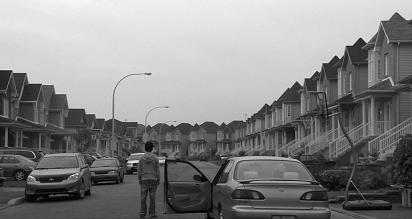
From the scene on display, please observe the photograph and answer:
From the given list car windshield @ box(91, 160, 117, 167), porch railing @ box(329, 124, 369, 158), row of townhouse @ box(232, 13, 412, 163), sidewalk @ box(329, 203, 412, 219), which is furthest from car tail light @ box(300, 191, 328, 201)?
porch railing @ box(329, 124, 369, 158)

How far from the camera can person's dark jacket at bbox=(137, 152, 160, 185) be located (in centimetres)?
1508

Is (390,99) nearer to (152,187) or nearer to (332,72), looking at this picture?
(332,72)

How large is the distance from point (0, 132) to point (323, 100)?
34.5 meters

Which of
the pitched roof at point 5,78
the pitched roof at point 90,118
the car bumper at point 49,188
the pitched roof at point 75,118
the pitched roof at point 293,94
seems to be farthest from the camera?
the pitched roof at point 90,118

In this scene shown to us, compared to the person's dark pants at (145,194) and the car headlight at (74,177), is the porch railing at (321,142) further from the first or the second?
the person's dark pants at (145,194)

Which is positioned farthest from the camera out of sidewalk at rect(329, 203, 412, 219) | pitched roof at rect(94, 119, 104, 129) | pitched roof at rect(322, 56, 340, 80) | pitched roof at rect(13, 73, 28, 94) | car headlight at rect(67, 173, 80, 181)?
pitched roof at rect(94, 119, 104, 129)

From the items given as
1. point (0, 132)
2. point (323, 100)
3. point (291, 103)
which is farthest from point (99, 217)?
point (291, 103)

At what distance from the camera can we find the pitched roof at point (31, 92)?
2279 inches

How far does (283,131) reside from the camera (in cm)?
7306

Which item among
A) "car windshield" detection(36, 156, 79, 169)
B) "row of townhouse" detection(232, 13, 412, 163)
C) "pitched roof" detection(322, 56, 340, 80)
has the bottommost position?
"car windshield" detection(36, 156, 79, 169)

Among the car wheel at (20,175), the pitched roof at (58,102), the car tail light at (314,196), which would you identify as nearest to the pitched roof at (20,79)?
the pitched roof at (58,102)

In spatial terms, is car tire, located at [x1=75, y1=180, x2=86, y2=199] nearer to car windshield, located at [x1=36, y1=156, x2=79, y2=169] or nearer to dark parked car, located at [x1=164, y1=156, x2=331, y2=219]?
car windshield, located at [x1=36, y1=156, x2=79, y2=169]

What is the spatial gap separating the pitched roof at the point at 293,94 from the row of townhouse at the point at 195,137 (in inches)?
2763

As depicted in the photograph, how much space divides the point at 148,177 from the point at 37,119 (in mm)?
46698
